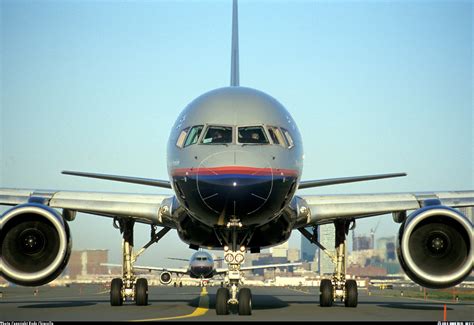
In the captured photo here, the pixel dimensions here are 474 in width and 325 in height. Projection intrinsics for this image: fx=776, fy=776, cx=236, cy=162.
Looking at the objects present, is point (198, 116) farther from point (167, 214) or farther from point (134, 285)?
point (134, 285)

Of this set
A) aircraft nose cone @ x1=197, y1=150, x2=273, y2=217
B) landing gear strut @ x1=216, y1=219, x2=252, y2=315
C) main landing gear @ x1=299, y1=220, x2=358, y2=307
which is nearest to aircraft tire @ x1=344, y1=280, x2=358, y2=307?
main landing gear @ x1=299, y1=220, x2=358, y2=307

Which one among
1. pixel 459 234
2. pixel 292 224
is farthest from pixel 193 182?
pixel 459 234

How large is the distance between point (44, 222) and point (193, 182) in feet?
17.4

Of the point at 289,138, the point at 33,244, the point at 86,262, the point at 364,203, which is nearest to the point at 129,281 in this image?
the point at 33,244

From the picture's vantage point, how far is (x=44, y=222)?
65.2ft

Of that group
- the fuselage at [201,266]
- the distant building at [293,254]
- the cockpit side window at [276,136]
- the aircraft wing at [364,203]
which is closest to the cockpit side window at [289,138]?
the cockpit side window at [276,136]

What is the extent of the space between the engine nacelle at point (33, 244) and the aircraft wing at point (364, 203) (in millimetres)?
6539

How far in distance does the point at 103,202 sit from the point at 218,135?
6.65 metres

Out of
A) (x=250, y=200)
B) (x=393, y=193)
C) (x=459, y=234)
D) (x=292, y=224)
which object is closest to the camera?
(x=250, y=200)

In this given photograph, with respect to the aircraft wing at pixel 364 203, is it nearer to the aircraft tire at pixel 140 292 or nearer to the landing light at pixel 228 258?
the landing light at pixel 228 258

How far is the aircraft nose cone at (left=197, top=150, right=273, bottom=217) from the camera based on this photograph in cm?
1588

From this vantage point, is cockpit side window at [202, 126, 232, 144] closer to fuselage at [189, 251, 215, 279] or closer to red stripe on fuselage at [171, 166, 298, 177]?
red stripe on fuselage at [171, 166, 298, 177]

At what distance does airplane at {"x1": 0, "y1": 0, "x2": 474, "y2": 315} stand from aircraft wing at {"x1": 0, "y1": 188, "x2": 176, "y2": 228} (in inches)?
1.1

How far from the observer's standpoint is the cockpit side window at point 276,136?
56.7 ft
